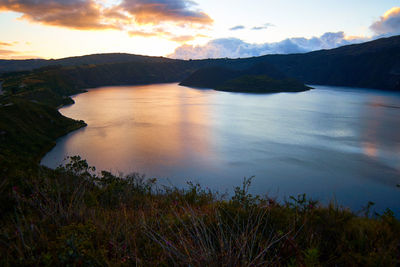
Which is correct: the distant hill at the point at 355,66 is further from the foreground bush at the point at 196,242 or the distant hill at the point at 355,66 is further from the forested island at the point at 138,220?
the foreground bush at the point at 196,242

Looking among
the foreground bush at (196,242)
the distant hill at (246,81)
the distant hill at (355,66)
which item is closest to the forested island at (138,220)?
the foreground bush at (196,242)

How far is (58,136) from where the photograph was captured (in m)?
32.4

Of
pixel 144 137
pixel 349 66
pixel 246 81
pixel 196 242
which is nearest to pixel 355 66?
pixel 349 66

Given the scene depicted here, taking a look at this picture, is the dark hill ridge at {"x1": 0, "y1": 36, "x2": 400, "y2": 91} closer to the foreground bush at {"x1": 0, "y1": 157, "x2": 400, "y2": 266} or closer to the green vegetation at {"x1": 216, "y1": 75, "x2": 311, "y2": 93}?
the green vegetation at {"x1": 216, "y1": 75, "x2": 311, "y2": 93}

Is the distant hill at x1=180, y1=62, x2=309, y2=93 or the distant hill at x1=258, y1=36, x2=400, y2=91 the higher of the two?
the distant hill at x1=258, y1=36, x2=400, y2=91

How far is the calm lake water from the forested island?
242 centimetres

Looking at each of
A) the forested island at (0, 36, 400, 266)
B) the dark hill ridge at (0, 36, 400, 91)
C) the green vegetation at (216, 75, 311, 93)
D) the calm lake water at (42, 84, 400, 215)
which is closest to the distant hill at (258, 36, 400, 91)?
the dark hill ridge at (0, 36, 400, 91)

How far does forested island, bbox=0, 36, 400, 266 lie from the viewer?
141 inches

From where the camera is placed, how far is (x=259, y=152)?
28812 millimetres

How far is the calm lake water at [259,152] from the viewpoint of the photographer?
20.1 m

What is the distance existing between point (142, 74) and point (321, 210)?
560 feet

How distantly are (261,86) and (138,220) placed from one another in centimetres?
11203

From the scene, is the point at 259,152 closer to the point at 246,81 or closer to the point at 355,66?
the point at 246,81

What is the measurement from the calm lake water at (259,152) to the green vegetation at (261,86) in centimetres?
6048
